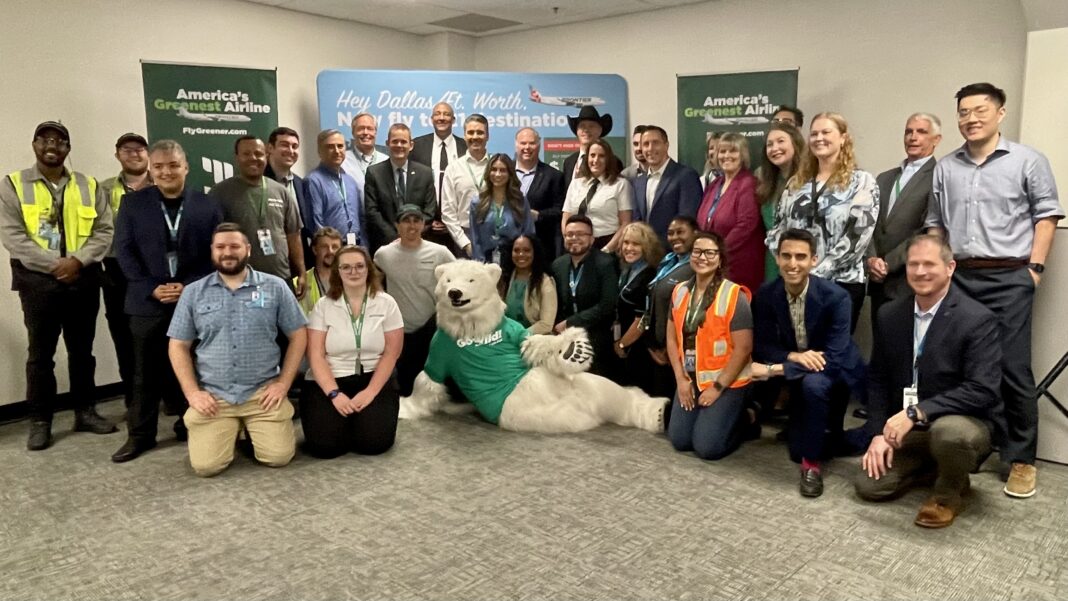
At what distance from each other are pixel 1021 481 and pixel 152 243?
12.7 ft

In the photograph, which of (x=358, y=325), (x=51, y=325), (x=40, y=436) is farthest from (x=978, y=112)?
(x=40, y=436)

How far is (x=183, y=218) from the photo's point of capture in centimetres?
356

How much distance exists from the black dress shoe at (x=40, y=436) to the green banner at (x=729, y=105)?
4431 mm

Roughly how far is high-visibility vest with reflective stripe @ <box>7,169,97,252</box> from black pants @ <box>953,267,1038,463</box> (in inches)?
169

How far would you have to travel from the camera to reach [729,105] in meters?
5.51

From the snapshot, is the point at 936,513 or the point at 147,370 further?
the point at 147,370

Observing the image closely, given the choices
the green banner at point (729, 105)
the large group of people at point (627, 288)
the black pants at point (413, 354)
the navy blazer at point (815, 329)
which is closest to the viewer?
the large group of people at point (627, 288)

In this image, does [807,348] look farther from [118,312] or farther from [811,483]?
[118,312]

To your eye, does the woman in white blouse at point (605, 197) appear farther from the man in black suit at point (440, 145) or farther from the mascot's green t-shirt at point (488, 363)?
the man in black suit at point (440, 145)

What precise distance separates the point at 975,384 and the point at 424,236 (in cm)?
325

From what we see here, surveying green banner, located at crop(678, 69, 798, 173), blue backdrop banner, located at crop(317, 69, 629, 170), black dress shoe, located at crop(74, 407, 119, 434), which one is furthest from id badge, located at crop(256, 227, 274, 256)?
green banner, located at crop(678, 69, 798, 173)

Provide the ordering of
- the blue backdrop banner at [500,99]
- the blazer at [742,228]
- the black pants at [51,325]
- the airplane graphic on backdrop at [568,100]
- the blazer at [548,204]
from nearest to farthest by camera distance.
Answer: the black pants at [51,325], the blazer at [742,228], the blazer at [548,204], the blue backdrop banner at [500,99], the airplane graphic on backdrop at [568,100]

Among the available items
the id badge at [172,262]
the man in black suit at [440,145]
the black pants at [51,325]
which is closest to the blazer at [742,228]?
the man in black suit at [440,145]

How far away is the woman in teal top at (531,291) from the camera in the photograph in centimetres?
432
